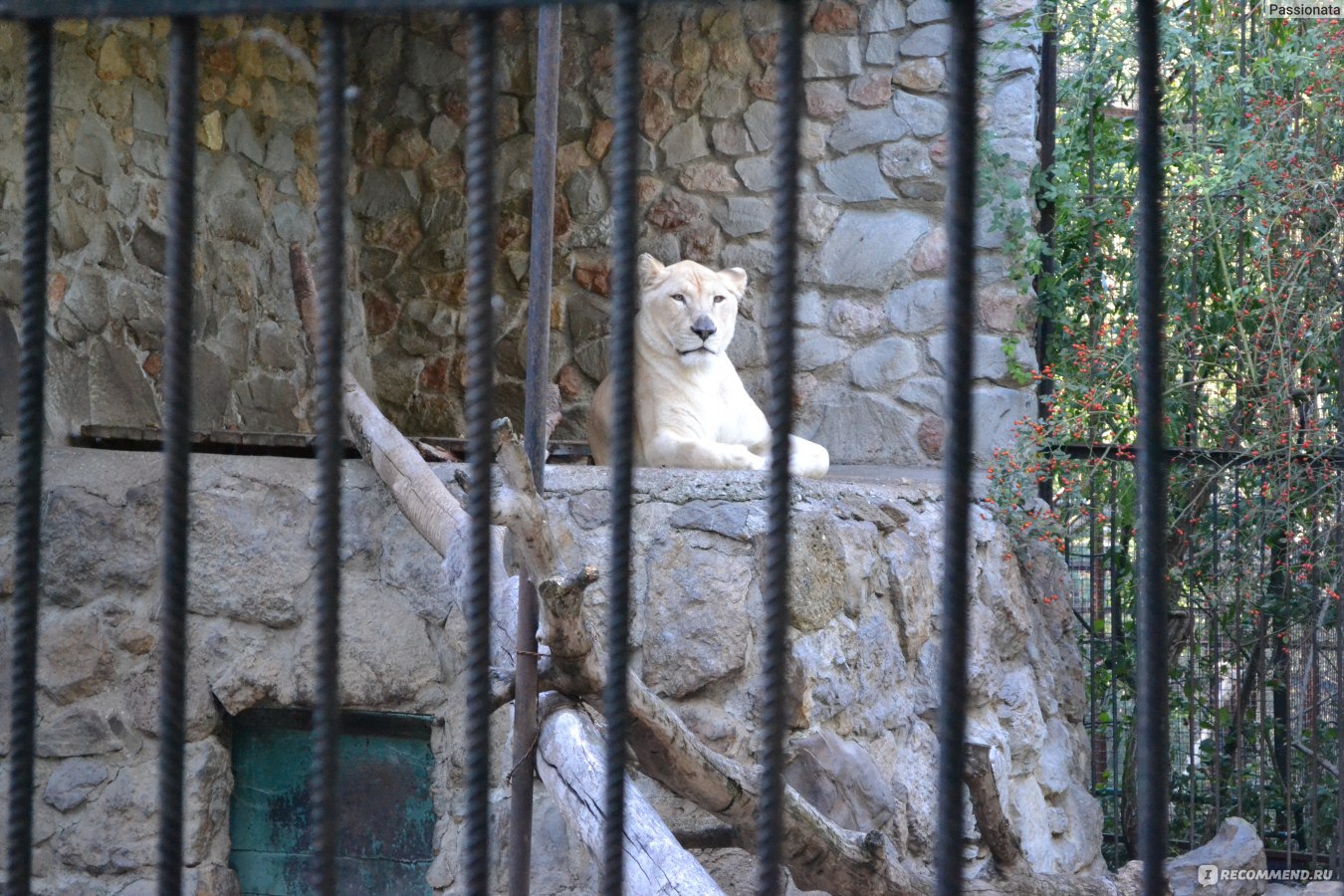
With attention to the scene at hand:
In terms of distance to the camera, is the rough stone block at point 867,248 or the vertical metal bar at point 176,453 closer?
the vertical metal bar at point 176,453

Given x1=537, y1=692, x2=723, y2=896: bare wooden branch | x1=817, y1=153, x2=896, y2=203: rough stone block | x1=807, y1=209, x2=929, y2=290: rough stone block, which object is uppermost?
x1=817, y1=153, x2=896, y2=203: rough stone block

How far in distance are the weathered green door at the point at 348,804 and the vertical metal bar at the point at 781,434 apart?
3.04m

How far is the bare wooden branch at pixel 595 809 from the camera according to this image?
232 centimetres

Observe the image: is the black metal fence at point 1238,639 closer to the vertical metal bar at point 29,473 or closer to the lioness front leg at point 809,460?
the lioness front leg at point 809,460

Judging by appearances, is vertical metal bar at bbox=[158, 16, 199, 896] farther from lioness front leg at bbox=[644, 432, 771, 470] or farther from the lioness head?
the lioness head

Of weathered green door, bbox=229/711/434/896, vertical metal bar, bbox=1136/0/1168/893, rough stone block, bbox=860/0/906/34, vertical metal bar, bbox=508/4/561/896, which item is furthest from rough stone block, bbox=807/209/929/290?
vertical metal bar, bbox=1136/0/1168/893

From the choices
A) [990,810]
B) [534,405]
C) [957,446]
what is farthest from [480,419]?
[990,810]

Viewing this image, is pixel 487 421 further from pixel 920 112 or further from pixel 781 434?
pixel 920 112

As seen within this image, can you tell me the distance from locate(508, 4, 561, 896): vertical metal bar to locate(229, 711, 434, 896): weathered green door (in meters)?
0.83

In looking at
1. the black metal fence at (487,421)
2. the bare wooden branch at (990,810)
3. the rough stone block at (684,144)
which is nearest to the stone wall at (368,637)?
the bare wooden branch at (990,810)

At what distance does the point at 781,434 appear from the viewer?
1.09 meters

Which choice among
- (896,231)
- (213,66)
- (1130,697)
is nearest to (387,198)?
(213,66)

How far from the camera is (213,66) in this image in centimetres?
530

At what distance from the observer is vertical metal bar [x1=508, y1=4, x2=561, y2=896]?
112 inches
